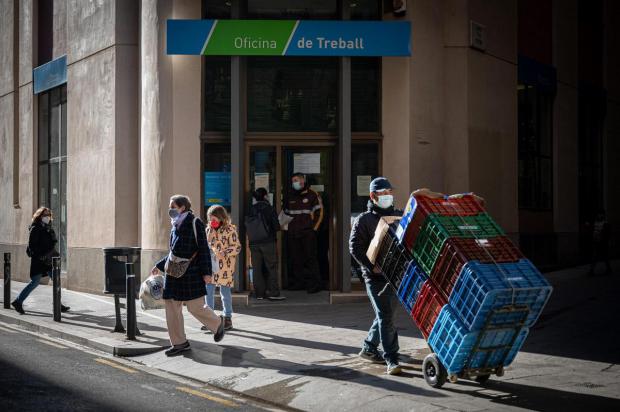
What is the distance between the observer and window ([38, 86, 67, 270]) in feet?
58.5

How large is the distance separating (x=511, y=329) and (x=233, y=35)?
26.7ft

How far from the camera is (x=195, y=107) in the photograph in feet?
45.2

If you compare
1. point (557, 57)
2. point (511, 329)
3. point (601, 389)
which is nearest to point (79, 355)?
point (511, 329)

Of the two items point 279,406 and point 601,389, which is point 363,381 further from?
point 601,389

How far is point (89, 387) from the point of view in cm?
752

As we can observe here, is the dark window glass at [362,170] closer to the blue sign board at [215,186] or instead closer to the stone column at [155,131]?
the blue sign board at [215,186]

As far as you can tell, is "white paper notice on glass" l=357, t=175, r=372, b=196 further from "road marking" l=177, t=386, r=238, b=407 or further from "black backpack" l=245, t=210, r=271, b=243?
"road marking" l=177, t=386, r=238, b=407

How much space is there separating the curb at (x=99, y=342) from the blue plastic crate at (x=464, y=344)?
13.4 ft

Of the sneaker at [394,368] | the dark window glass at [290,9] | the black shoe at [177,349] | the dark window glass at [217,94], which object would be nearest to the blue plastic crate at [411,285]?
the sneaker at [394,368]

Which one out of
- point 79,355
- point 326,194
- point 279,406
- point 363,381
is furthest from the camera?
point 326,194

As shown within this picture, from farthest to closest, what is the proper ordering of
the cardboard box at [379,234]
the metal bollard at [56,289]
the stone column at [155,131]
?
the stone column at [155,131] → the metal bollard at [56,289] → the cardboard box at [379,234]

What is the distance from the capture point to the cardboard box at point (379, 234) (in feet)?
24.3

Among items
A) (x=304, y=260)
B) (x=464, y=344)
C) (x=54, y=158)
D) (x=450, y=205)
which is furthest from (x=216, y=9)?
(x=464, y=344)

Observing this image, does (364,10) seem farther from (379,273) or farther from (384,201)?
(379,273)
